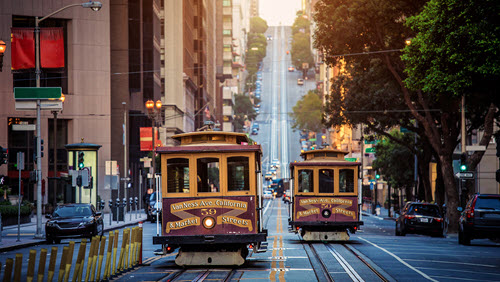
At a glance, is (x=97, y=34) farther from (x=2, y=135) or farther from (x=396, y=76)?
(x=396, y=76)

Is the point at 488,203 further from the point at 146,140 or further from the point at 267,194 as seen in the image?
the point at 267,194

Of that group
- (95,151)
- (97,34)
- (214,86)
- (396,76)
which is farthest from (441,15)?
(214,86)

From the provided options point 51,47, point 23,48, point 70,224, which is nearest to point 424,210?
point 70,224

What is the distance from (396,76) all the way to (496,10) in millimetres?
18306

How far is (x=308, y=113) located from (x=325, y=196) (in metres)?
160

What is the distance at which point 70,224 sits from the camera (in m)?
32.8

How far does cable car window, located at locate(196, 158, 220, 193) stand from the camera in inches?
813

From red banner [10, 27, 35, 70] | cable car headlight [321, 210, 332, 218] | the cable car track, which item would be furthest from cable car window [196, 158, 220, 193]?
red banner [10, 27, 35, 70]

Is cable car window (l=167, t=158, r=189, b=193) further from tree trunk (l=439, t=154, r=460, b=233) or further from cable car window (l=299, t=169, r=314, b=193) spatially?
tree trunk (l=439, t=154, r=460, b=233)

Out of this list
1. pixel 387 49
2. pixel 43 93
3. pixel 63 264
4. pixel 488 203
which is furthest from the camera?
pixel 387 49

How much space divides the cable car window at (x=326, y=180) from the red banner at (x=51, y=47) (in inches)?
550

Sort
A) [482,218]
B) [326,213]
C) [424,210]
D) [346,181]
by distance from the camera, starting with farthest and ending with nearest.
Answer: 1. [424,210]
2. [482,218]
3. [346,181]
4. [326,213]

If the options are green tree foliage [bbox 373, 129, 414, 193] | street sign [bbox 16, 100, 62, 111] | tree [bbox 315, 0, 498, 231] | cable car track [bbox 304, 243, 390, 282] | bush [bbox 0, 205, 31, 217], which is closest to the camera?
cable car track [bbox 304, 243, 390, 282]

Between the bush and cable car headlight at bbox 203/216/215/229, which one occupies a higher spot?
cable car headlight at bbox 203/216/215/229
